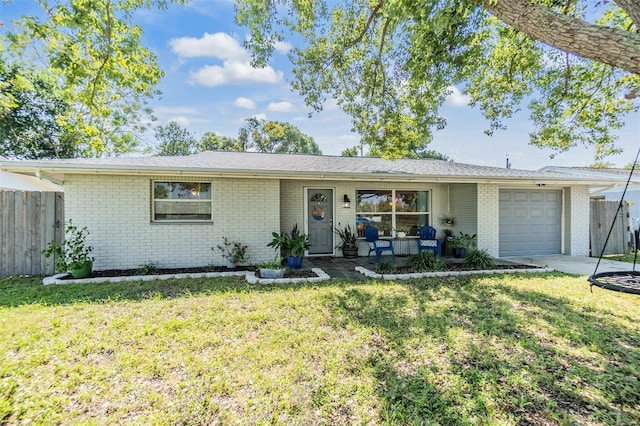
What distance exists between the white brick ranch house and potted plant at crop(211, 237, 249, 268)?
0.18 metres

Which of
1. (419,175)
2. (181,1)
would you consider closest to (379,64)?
(419,175)

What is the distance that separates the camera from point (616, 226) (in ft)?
34.0

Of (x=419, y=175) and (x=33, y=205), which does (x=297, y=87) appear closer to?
(x=419, y=175)

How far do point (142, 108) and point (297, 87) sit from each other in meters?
9.85

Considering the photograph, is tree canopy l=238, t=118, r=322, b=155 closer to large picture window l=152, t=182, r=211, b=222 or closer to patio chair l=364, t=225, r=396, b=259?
patio chair l=364, t=225, r=396, b=259

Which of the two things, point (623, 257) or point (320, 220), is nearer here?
point (623, 257)

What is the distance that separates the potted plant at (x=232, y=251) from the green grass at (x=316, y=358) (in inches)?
85.9

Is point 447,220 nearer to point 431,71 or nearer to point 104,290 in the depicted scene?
point 431,71

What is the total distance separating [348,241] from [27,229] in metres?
8.07

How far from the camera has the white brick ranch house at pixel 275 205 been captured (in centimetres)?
679

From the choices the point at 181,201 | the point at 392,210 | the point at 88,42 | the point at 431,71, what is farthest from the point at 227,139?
the point at 431,71

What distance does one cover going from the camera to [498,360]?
315 cm

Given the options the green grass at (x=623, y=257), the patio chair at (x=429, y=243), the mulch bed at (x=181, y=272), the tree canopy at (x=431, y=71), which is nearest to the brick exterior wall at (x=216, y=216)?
the mulch bed at (x=181, y=272)

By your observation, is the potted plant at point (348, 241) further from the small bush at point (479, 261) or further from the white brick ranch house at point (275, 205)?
the small bush at point (479, 261)
